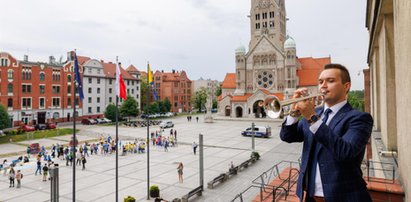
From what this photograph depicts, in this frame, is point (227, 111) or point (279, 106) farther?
point (227, 111)

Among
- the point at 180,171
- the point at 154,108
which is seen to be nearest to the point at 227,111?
the point at 154,108

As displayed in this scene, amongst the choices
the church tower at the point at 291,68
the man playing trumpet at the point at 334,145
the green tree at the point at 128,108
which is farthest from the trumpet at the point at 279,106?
the church tower at the point at 291,68

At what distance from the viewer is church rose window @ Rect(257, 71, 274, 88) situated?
7300 cm

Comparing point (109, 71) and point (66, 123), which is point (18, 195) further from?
point (109, 71)

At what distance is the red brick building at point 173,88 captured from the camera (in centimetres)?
9800

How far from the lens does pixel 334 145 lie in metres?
2.49

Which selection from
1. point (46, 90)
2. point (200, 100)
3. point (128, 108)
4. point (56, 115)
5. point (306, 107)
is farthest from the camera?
point (200, 100)

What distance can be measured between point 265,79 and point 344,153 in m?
73.2

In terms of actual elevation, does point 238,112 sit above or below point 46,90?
below

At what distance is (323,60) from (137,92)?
55.9m

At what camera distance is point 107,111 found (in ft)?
200

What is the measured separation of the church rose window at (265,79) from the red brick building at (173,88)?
35.8 m

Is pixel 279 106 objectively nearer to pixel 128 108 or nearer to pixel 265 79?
pixel 128 108

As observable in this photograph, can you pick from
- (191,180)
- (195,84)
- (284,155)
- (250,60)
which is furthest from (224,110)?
(195,84)
